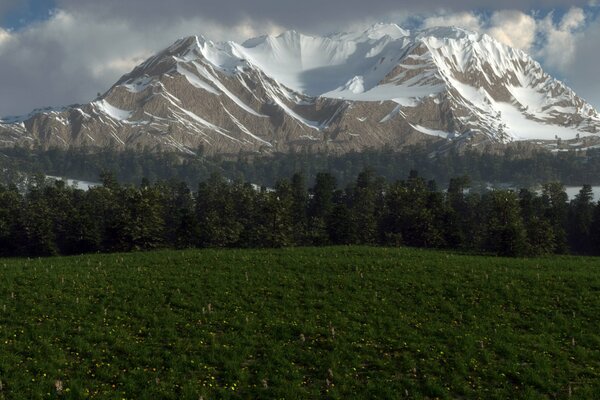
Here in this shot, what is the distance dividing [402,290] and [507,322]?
24.4ft

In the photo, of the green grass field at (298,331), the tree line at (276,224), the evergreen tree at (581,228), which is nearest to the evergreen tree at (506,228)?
the tree line at (276,224)

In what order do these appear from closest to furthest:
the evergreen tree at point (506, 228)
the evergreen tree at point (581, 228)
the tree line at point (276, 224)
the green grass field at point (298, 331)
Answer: the green grass field at point (298, 331), the evergreen tree at point (506, 228), the tree line at point (276, 224), the evergreen tree at point (581, 228)

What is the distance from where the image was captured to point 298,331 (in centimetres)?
2772

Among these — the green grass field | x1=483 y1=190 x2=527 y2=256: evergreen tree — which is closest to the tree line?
x1=483 y1=190 x2=527 y2=256: evergreen tree

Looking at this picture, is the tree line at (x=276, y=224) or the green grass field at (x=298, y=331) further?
the tree line at (x=276, y=224)

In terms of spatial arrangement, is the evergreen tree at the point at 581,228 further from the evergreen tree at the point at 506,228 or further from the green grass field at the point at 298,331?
the green grass field at the point at 298,331

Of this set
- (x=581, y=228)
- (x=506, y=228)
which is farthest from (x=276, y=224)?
(x=581, y=228)

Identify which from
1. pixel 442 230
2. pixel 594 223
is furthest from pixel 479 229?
pixel 442 230

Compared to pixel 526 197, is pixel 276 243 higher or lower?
lower

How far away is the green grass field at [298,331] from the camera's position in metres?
22.2

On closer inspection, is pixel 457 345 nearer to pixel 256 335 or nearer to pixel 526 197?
pixel 256 335

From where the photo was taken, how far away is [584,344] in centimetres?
2669

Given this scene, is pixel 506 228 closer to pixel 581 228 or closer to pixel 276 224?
pixel 276 224

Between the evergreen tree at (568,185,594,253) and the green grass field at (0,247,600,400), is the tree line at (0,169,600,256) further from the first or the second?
the green grass field at (0,247,600,400)
